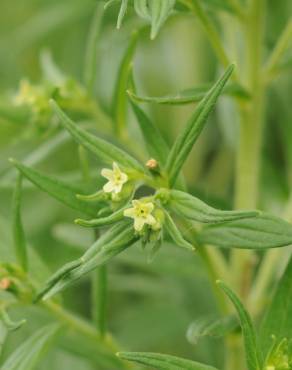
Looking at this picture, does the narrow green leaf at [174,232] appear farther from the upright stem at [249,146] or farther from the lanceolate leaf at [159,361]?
the upright stem at [249,146]

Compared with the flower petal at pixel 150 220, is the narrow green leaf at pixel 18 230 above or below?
below

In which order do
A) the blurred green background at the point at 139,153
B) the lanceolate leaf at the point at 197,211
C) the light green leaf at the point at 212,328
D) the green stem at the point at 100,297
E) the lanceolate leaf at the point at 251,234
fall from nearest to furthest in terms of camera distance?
the lanceolate leaf at the point at 197,211 < the lanceolate leaf at the point at 251,234 < the light green leaf at the point at 212,328 < the green stem at the point at 100,297 < the blurred green background at the point at 139,153

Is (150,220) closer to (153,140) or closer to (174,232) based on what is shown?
(174,232)

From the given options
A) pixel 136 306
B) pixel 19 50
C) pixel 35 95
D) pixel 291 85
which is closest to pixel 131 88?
pixel 35 95

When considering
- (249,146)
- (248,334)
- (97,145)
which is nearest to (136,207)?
(97,145)

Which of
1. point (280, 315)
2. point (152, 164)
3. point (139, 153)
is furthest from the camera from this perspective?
point (139, 153)

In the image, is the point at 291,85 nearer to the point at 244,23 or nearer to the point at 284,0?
the point at 284,0

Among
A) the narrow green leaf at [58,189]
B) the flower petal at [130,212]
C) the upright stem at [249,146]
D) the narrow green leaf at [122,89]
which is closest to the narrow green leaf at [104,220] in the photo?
the flower petal at [130,212]
